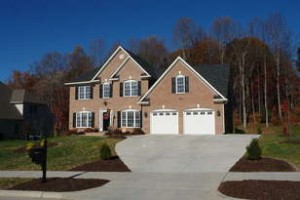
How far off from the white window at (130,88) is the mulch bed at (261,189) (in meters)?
24.6

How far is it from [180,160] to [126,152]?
437 centimetres

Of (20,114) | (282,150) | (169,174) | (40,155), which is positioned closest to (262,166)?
(169,174)

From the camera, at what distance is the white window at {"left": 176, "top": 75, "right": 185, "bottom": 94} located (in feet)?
107

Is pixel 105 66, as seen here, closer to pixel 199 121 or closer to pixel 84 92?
pixel 84 92

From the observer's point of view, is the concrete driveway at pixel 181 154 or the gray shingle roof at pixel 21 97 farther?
the gray shingle roof at pixel 21 97

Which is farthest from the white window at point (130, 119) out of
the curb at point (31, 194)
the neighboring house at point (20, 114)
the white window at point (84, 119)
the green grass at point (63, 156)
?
the curb at point (31, 194)

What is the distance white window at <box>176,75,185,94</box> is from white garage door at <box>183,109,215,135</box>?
195 cm

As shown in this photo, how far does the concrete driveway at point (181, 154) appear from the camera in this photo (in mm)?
16375

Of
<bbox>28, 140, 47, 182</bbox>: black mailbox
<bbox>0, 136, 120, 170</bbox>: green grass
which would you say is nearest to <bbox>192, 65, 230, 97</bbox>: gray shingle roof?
<bbox>0, 136, 120, 170</bbox>: green grass

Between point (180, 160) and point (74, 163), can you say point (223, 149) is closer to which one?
point (180, 160)

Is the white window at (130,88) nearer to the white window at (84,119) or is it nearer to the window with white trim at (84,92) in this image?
the window with white trim at (84,92)

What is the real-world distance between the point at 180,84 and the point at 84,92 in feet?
39.0

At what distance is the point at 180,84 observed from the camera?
107 feet

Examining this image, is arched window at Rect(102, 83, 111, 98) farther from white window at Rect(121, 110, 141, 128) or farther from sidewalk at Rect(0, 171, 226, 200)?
sidewalk at Rect(0, 171, 226, 200)
